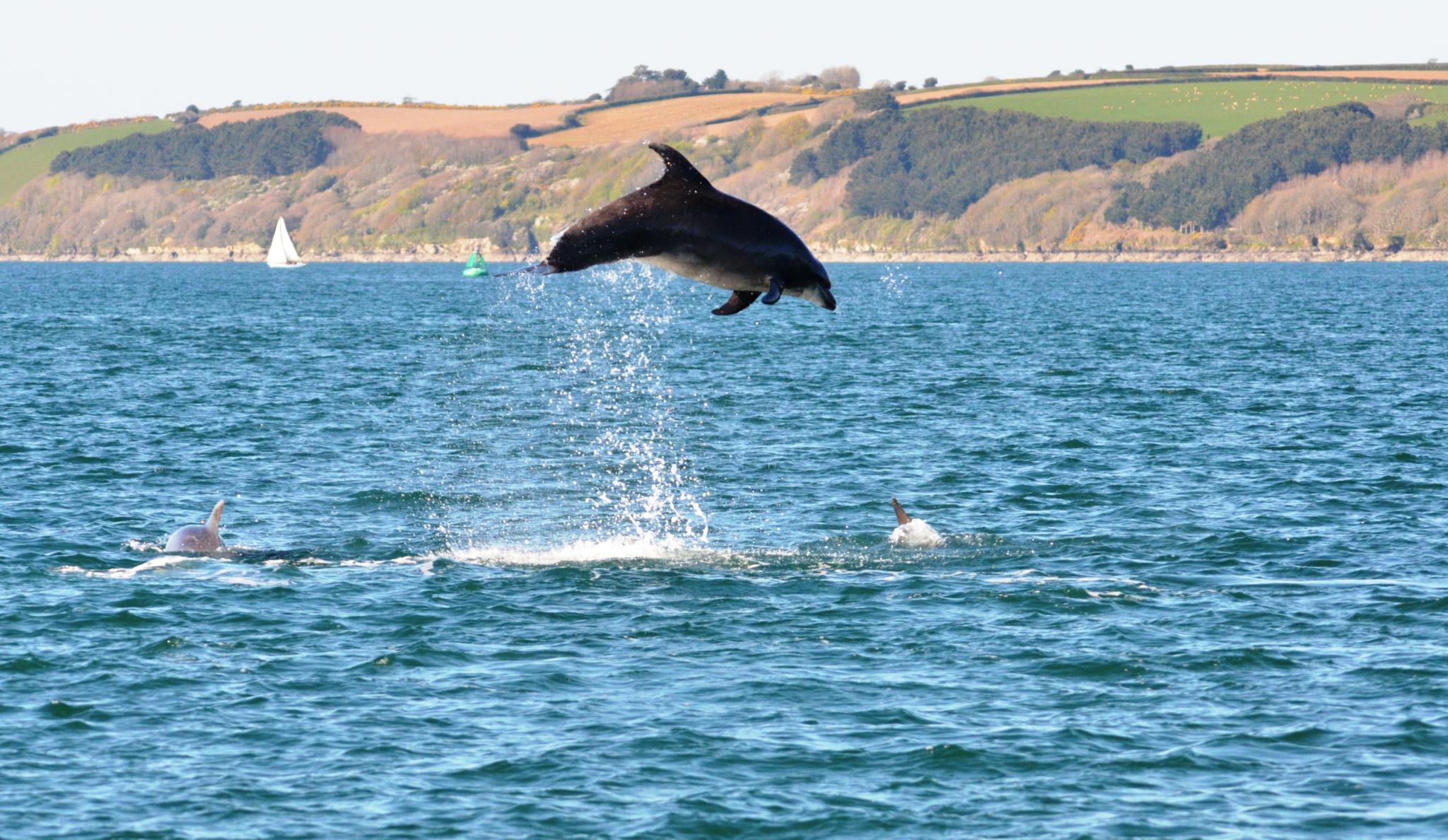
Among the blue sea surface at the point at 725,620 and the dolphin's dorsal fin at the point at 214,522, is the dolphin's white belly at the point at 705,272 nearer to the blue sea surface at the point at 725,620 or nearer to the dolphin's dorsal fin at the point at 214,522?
the blue sea surface at the point at 725,620

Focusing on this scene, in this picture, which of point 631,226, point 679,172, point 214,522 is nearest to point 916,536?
point 214,522

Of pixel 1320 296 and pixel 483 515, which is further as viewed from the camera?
pixel 1320 296

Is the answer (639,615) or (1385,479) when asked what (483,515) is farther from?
(1385,479)

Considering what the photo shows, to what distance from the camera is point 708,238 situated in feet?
51.1

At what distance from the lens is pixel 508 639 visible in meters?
27.1

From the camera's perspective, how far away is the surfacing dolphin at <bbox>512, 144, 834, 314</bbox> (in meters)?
15.3

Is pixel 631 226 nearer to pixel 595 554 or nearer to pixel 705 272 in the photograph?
pixel 705 272

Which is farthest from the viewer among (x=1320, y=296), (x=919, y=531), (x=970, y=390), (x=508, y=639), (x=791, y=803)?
(x=1320, y=296)

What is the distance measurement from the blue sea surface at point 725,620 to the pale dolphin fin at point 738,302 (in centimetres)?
677

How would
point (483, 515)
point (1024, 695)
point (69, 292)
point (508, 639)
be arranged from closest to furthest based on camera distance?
point (1024, 695) → point (508, 639) → point (483, 515) → point (69, 292)

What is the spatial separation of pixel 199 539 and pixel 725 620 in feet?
38.2

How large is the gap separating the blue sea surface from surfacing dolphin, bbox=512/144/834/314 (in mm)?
6996

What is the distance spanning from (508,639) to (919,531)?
11.4 metres

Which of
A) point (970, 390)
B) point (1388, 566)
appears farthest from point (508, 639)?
point (970, 390)
